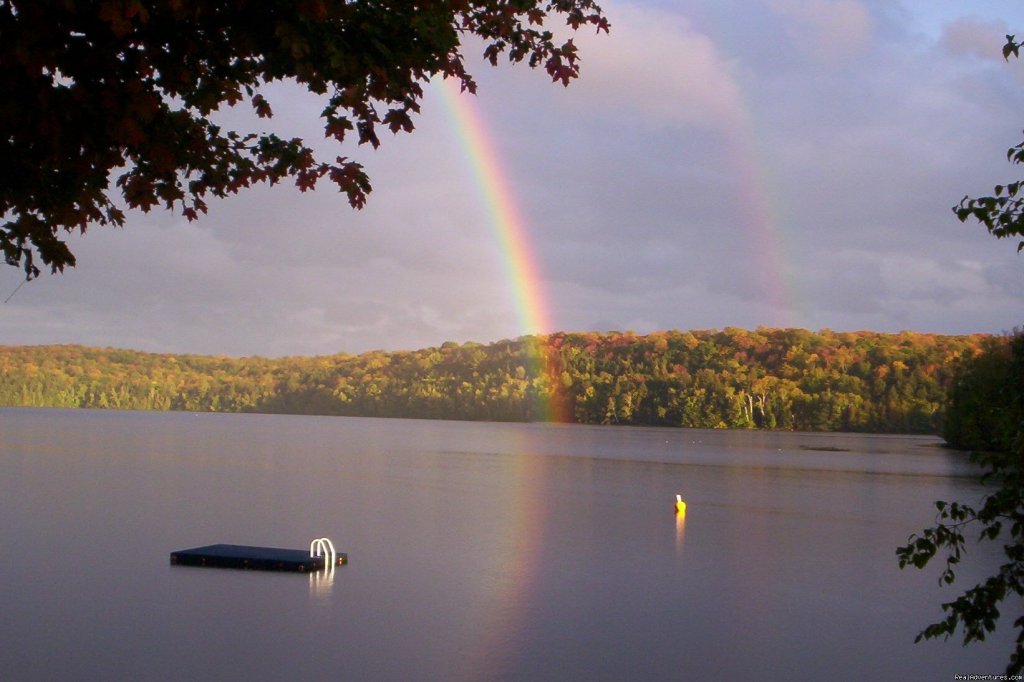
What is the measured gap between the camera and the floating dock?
15.8m

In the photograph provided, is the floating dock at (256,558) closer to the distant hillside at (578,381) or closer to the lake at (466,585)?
the lake at (466,585)

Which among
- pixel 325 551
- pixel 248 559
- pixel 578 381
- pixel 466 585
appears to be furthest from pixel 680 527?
pixel 578 381

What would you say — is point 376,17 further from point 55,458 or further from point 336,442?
point 336,442

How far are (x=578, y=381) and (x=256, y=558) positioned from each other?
127 metres

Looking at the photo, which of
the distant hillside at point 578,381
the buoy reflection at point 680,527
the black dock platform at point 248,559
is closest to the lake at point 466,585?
the buoy reflection at point 680,527

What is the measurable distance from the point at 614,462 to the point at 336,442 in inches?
827

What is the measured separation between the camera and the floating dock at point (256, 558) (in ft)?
51.9

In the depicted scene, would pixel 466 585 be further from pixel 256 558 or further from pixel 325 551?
pixel 256 558

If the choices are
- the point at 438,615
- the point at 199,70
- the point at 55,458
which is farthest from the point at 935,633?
the point at 55,458

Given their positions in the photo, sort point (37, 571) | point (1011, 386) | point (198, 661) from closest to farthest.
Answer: point (1011, 386) → point (198, 661) → point (37, 571)

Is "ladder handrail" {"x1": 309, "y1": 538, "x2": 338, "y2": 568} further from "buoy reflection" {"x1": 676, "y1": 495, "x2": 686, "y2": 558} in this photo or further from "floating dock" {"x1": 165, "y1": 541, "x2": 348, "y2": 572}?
"buoy reflection" {"x1": 676, "y1": 495, "x2": 686, "y2": 558}

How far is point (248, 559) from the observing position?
15867 mm

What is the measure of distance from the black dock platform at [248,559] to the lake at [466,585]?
0.79 feet

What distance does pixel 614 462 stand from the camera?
5241cm
